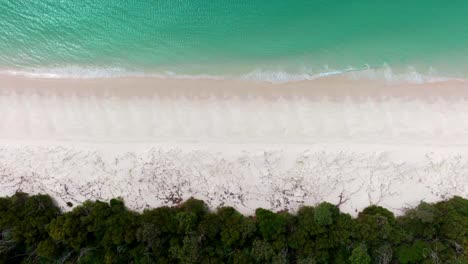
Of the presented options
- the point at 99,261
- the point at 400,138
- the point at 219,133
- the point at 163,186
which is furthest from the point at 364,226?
the point at 99,261

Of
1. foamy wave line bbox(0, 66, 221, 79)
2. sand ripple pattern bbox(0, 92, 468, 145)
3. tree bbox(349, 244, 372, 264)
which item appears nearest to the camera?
tree bbox(349, 244, 372, 264)

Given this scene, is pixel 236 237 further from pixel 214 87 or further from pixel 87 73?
pixel 87 73

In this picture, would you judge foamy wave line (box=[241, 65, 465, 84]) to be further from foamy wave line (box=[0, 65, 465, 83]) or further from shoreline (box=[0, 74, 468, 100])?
shoreline (box=[0, 74, 468, 100])

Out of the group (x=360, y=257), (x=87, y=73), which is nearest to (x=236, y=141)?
(x=360, y=257)

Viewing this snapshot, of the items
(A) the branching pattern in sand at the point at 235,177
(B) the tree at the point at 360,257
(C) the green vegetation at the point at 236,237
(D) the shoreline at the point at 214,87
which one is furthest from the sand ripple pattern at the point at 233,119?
(B) the tree at the point at 360,257

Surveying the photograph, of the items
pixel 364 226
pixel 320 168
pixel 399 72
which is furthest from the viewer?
pixel 399 72

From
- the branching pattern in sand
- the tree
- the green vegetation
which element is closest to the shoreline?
the branching pattern in sand

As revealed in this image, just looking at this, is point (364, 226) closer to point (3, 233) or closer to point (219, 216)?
point (219, 216)

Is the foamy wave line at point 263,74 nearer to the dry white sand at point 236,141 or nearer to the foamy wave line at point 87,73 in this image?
the foamy wave line at point 87,73
